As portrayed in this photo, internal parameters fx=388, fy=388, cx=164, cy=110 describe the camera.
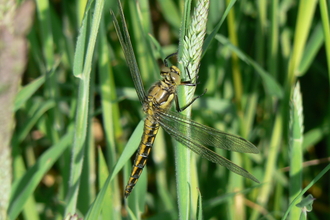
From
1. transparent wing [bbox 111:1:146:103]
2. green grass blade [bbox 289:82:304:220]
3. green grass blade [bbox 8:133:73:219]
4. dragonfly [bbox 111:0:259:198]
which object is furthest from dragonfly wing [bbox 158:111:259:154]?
green grass blade [bbox 8:133:73:219]

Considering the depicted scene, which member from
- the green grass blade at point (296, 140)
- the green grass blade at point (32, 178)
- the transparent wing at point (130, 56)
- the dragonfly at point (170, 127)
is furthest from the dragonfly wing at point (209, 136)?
the green grass blade at point (32, 178)

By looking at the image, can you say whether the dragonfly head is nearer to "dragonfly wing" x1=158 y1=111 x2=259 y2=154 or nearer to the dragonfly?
the dragonfly

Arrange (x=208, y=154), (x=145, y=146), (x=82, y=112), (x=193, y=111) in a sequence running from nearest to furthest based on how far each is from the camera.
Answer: (x=82, y=112)
(x=208, y=154)
(x=145, y=146)
(x=193, y=111)

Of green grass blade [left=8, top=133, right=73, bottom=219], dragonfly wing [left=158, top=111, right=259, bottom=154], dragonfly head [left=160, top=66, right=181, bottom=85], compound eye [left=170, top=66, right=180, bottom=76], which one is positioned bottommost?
green grass blade [left=8, top=133, right=73, bottom=219]

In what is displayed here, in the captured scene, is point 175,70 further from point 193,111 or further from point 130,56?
point 193,111

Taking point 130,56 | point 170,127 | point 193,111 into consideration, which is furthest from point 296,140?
point 193,111

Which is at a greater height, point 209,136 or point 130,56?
point 130,56

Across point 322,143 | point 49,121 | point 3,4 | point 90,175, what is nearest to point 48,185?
point 49,121
